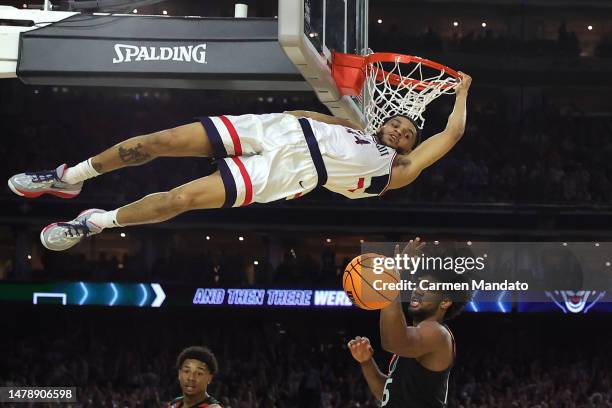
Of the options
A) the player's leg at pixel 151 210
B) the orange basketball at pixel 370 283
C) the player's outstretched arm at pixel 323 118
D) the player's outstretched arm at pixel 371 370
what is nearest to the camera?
the orange basketball at pixel 370 283

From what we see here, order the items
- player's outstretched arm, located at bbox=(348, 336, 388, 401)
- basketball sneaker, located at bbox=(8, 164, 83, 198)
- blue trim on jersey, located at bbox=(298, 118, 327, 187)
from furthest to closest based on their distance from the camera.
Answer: basketball sneaker, located at bbox=(8, 164, 83, 198) < blue trim on jersey, located at bbox=(298, 118, 327, 187) < player's outstretched arm, located at bbox=(348, 336, 388, 401)

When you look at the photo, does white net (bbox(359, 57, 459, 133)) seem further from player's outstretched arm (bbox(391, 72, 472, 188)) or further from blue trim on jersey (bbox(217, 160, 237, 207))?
blue trim on jersey (bbox(217, 160, 237, 207))

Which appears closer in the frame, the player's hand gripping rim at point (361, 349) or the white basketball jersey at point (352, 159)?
the player's hand gripping rim at point (361, 349)

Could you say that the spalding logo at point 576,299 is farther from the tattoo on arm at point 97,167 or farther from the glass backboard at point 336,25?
the tattoo on arm at point 97,167

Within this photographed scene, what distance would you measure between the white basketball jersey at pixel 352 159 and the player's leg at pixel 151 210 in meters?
0.65

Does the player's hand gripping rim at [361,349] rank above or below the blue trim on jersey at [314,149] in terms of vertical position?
below

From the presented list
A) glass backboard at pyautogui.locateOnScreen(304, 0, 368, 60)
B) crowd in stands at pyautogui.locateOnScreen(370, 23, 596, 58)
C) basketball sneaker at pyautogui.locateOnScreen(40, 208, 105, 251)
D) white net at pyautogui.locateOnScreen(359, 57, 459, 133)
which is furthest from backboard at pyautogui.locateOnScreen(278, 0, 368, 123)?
crowd in stands at pyautogui.locateOnScreen(370, 23, 596, 58)

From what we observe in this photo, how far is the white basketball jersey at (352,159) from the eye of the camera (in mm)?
5613

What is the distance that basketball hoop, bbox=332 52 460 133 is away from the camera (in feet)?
19.6

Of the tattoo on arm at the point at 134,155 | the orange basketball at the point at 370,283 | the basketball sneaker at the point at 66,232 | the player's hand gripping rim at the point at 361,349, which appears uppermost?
the tattoo on arm at the point at 134,155

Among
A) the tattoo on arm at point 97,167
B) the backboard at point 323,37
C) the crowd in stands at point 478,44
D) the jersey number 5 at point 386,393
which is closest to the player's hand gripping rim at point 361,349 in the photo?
the jersey number 5 at point 386,393

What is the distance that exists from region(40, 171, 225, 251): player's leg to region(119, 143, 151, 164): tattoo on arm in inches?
8.9

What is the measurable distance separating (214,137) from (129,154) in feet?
1.60

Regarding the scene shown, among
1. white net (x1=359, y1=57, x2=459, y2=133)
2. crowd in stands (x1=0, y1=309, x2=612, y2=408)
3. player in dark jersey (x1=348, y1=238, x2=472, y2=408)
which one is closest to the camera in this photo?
player in dark jersey (x1=348, y1=238, x2=472, y2=408)
